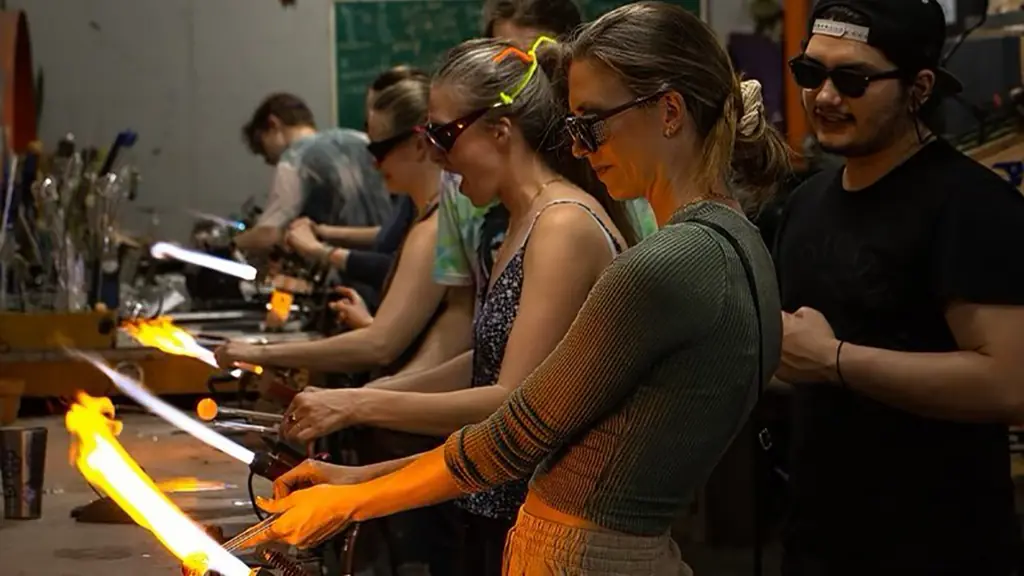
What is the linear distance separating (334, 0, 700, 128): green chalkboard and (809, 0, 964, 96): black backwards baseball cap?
604 centimetres

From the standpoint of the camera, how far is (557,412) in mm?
1574

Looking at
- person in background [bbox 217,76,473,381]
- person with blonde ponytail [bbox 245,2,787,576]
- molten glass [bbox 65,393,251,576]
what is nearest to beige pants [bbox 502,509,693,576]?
person with blonde ponytail [bbox 245,2,787,576]

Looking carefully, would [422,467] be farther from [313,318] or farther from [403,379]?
[313,318]

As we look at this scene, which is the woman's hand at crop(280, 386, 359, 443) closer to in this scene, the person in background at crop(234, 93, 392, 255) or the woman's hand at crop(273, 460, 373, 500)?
the woman's hand at crop(273, 460, 373, 500)

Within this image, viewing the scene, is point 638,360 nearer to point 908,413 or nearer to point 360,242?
point 908,413

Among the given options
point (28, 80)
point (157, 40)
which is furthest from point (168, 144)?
point (28, 80)

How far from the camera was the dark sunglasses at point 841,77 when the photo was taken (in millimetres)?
2258

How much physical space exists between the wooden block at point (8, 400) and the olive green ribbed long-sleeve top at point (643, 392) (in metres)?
2.76

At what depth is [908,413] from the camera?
221 centimetres

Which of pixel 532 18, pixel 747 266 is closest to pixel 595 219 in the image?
pixel 747 266

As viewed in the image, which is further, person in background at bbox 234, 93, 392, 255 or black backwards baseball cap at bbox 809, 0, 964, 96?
person in background at bbox 234, 93, 392, 255

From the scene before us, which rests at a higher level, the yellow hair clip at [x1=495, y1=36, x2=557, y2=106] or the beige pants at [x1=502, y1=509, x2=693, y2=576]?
the yellow hair clip at [x1=495, y1=36, x2=557, y2=106]

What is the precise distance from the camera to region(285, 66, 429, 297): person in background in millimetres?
3768

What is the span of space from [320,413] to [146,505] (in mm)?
561
